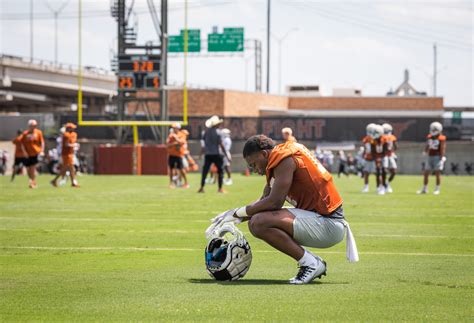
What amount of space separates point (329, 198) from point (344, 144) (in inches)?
2342

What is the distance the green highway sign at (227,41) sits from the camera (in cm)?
8344

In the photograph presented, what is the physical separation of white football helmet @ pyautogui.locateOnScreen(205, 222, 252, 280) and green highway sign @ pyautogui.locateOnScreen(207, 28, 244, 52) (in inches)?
2919

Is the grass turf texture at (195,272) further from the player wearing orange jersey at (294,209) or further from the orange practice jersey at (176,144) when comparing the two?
the orange practice jersey at (176,144)

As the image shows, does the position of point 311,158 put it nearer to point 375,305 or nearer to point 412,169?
point 375,305

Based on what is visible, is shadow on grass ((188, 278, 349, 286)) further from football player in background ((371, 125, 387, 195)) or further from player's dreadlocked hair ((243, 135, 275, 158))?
football player in background ((371, 125, 387, 195))

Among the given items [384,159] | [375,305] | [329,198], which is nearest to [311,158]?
[329,198]

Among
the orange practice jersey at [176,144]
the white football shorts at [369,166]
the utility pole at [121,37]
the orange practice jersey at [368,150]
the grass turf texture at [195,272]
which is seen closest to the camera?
the grass turf texture at [195,272]

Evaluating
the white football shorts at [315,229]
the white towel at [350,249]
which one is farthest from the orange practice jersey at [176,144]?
the white football shorts at [315,229]

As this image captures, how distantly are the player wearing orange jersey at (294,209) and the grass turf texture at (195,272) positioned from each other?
0.33 metres

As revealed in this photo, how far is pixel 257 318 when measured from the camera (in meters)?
7.49

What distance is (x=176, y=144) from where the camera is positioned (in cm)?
3130

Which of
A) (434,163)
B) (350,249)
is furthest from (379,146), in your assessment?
(350,249)

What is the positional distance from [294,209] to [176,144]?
21.6 meters

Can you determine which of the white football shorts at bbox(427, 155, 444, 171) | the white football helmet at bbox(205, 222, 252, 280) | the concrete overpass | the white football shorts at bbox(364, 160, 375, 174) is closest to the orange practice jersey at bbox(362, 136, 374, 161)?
the white football shorts at bbox(364, 160, 375, 174)
